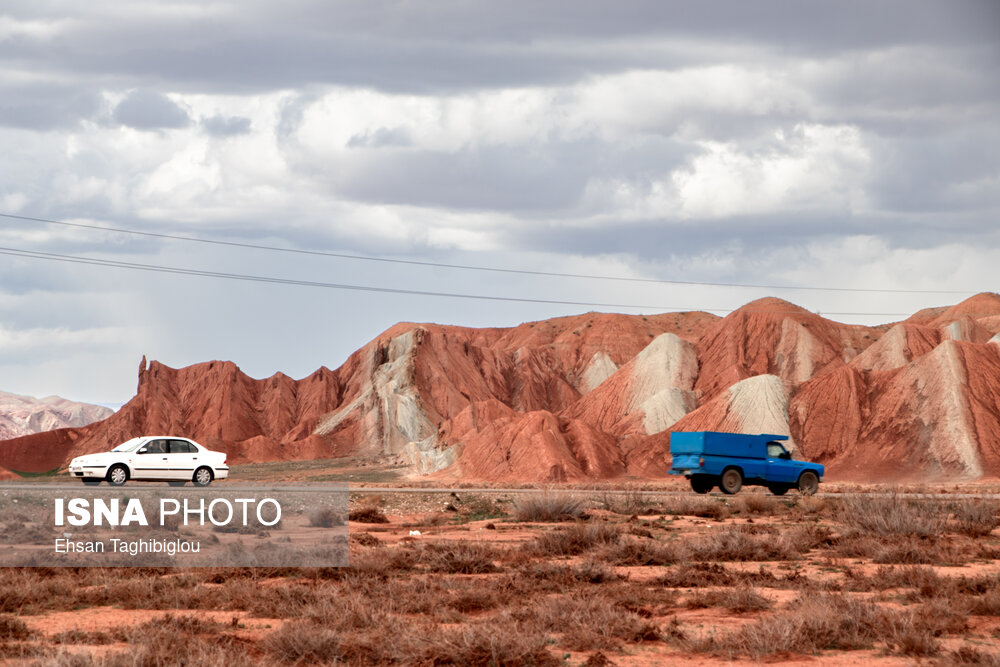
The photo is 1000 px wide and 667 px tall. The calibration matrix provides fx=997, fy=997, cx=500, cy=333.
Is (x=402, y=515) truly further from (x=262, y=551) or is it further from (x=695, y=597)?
(x=695, y=597)

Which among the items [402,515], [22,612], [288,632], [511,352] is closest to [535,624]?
[288,632]

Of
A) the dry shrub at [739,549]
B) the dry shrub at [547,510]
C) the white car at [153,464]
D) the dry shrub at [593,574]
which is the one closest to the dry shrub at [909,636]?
the dry shrub at [593,574]

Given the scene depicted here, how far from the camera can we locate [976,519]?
2359 centimetres

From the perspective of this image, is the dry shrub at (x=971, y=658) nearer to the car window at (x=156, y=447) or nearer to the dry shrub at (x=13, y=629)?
the dry shrub at (x=13, y=629)

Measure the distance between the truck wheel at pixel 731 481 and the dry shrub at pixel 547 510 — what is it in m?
10.8

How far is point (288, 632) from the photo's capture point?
34.2ft

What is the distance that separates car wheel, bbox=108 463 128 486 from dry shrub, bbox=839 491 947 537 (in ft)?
67.1

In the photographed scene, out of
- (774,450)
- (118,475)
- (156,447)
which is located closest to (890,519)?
(774,450)

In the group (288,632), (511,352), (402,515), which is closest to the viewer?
(288,632)

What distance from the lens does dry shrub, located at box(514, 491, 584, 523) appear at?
86.7ft

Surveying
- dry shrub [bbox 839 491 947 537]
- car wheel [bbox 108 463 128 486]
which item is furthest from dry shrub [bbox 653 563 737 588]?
car wheel [bbox 108 463 128 486]

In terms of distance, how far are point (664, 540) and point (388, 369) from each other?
88.3 meters

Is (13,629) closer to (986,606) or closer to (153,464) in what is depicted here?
(986,606)

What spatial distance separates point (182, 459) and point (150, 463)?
3.07 feet
